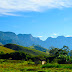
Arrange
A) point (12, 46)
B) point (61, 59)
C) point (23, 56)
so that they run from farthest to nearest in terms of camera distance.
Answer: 1. point (12, 46)
2. point (23, 56)
3. point (61, 59)

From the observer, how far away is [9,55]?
77562mm

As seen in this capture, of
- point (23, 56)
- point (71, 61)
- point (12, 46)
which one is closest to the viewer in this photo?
point (71, 61)

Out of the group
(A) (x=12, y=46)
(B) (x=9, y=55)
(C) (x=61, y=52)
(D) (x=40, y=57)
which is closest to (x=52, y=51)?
(C) (x=61, y=52)

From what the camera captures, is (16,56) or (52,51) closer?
(16,56)

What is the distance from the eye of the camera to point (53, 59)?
65.8m

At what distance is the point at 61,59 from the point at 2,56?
1262 inches

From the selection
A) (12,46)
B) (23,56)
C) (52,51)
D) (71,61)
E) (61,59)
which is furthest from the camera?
(12,46)

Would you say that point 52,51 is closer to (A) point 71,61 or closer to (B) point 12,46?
(A) point 71,61

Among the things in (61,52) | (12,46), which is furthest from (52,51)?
(12,46)

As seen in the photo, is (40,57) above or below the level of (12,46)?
below

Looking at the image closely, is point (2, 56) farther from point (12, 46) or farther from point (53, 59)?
point (12, 46)

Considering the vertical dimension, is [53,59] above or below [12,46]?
below

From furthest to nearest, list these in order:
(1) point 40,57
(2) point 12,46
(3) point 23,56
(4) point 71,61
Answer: (2) point 12,46 < (3) point 23,56 < (1) point 40,57 < (4) point 71,61

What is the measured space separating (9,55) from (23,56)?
739 centimetres
